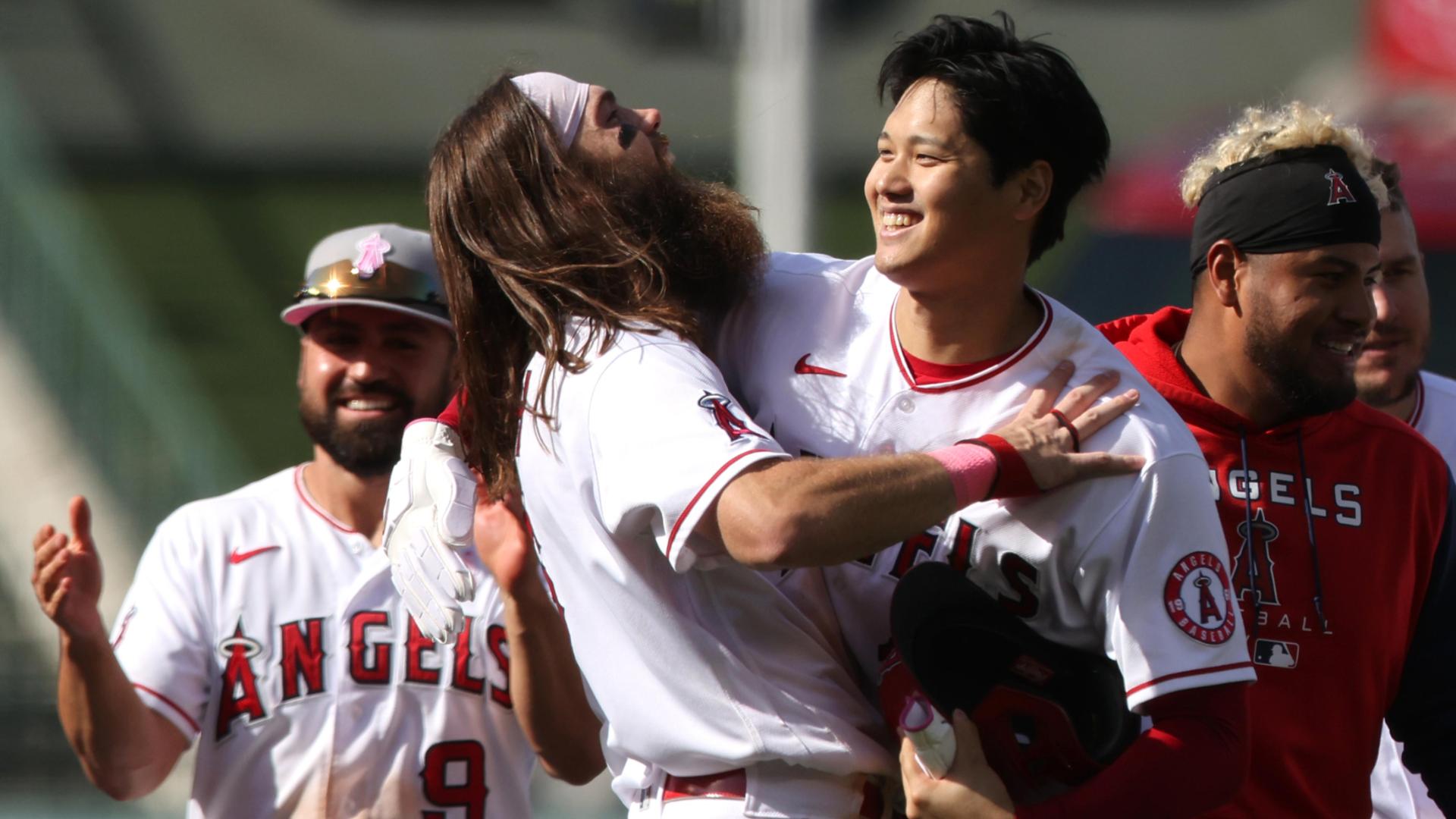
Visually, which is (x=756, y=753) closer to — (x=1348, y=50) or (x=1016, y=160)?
(x=1016, y=160)

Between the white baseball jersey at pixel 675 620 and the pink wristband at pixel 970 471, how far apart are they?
0.87 ft

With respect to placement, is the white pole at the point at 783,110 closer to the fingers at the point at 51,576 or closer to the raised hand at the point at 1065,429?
the fingers at the point at 51,576

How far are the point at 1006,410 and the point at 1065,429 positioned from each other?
0.17m

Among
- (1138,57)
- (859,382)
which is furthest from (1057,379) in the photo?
(1138,57)

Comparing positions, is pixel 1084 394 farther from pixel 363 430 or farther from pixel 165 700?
pixel 165 700

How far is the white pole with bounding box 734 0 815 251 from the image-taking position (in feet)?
23.8

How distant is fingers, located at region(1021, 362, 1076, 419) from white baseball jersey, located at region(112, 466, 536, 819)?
1.51 m

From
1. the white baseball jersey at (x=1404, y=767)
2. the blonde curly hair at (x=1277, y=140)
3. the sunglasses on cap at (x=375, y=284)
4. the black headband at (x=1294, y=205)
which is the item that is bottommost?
the white baseball jersey at (x=1404, y=767)

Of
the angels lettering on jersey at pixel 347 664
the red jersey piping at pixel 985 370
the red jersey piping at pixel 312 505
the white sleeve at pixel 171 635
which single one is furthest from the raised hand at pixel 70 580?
the red jersey piping at pixel 985 370

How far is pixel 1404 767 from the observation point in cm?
350

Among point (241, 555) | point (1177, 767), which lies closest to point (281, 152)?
point (241, 555)

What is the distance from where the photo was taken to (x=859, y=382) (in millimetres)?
2801

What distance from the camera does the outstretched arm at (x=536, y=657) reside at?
337 centimetres

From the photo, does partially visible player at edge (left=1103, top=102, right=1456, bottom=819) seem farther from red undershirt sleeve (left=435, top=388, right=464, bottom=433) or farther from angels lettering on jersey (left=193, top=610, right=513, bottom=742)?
angels lettering on jersey (left=193, top=610, right=513, bottom=742)
